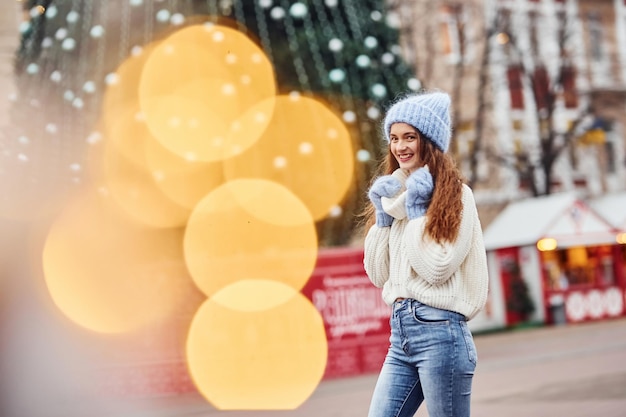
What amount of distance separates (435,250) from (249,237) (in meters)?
12.8

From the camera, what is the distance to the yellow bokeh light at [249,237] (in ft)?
42.8

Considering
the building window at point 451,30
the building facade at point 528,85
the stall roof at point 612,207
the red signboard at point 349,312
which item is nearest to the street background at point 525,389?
the red signboard at point 349,312

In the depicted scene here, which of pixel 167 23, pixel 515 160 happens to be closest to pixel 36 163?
pixel 167 23

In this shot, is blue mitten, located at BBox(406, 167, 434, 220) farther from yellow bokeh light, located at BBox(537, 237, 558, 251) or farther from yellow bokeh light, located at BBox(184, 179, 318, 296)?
yellow bokeh light, located at BBox(537, 237, 558, 251)

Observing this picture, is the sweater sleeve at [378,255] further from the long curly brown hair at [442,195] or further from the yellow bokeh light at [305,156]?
the yellow bokeh light at [305,156]

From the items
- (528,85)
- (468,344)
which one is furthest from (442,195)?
(528,85)

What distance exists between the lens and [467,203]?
3.22m

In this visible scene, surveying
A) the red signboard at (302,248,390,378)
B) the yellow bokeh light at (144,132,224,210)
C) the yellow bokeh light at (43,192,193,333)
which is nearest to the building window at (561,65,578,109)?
the yellow bokeh light at (144,132,224,210)

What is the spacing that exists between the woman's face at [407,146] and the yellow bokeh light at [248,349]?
29.8 ft

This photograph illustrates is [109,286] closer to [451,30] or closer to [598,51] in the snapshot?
[451,30]

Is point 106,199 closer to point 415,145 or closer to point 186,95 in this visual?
point 186,95

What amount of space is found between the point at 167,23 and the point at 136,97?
131 cm

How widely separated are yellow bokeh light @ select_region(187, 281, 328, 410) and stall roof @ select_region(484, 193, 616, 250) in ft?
35.7

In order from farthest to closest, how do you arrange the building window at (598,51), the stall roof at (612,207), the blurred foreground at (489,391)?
the building window at (598,51) < the stall roof at (612,207) < the blurred foreground at (489,391)
